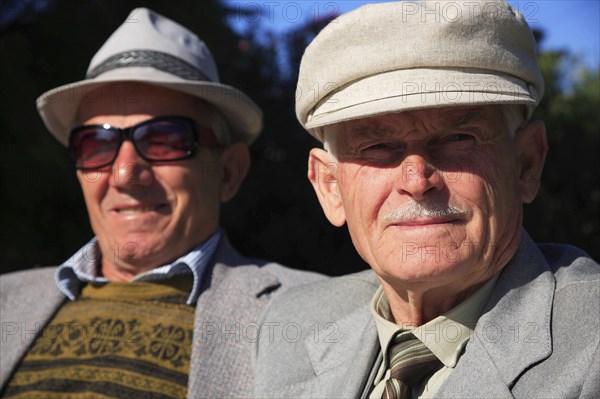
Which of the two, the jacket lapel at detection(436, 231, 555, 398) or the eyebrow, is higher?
the eyebrow

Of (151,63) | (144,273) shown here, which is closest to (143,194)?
(144,273)

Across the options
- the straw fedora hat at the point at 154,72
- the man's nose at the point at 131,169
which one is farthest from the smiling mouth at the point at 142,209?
the straw fedora hat at the point at 154,72

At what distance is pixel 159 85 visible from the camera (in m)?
3.48

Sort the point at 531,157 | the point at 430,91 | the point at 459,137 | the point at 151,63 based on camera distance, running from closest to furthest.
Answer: the point at 430,91 → the point at 459,137 → the point at 531,157 → the point at 151,63

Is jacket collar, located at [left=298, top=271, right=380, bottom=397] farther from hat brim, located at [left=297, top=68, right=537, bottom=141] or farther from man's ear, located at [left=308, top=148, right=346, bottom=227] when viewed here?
hat brim, located at [left=297, top=68, right=537, bottom=141]

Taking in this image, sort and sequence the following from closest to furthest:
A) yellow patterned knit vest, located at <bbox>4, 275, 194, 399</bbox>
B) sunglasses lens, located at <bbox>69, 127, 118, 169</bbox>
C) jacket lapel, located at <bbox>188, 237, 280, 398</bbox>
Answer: jacket lapel, located at <bbox>188, 237, 280, 398</bbox> → yellow patterned knit vest, located at <bbox>4, 275, 194, 399</bbox> → sunglasses lens, located at <bbox>69, 127, 118, 169</bbox>

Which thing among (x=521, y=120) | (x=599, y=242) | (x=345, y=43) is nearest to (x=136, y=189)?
(x=345, y=43)

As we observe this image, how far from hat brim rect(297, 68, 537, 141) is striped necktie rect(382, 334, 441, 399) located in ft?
2.39

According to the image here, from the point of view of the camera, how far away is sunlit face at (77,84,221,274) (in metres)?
3.44

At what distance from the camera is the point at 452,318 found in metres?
2.32

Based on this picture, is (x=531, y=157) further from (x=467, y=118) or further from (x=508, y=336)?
(x=508, y=336)

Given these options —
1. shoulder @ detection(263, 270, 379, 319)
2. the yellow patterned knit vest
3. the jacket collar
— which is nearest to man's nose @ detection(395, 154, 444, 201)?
the jacket collar

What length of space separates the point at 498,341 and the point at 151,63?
2.09 m

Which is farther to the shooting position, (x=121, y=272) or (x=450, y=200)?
(x=121, y=272)
